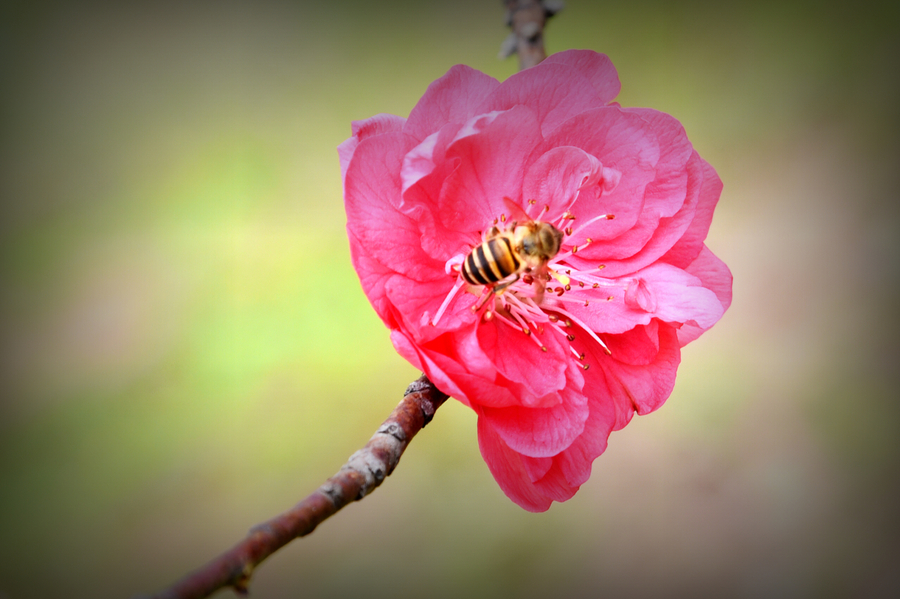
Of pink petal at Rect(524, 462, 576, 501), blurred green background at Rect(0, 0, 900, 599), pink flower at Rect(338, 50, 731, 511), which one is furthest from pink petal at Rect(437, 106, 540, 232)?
blurred green background at Rect(0, 0, 900, 599)

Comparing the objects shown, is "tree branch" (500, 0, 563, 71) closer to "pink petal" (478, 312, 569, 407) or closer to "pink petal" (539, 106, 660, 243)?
"pink petal" (539, 106, 660, 243)

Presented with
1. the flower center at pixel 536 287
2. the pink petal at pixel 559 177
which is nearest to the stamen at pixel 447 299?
the flower center at pixel 536 287

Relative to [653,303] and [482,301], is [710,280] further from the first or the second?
[482,301]

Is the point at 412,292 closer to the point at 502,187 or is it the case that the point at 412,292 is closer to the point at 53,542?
the point at 502,187

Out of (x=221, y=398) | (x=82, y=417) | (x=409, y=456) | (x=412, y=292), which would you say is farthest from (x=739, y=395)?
(x=82, y=417)

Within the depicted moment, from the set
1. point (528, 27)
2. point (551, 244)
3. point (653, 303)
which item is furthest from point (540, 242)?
point (528, 27)

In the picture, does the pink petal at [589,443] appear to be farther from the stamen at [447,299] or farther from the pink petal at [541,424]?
the stamen at [447,299]
